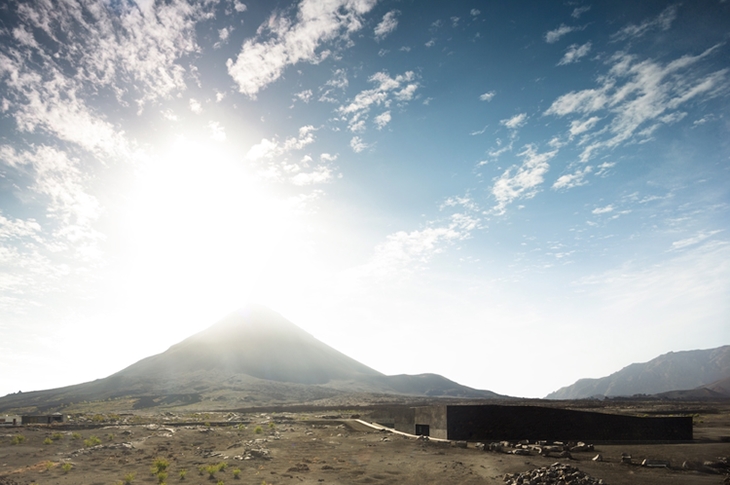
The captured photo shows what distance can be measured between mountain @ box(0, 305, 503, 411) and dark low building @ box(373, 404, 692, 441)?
236ft

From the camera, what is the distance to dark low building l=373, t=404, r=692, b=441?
26672mm

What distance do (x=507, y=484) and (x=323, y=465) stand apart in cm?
887

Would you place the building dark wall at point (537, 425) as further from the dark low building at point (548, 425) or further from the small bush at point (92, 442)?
the small bush at point (92, 442)

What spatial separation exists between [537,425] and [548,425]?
2.30 feet

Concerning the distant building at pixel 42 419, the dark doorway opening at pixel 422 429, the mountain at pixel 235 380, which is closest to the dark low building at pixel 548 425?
the dark doorway opening at pixel 422 429

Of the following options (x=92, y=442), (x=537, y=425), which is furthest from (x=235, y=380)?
(x=537, y=425)

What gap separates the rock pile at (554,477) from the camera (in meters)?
15.0

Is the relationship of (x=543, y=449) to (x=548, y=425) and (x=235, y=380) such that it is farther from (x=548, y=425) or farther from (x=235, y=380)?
(x=235, y=380)

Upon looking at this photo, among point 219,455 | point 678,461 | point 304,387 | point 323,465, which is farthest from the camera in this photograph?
point 304,387

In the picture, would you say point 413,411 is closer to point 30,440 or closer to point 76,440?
point 76,440

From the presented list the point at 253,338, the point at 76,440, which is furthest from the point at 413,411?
the point at 253,338

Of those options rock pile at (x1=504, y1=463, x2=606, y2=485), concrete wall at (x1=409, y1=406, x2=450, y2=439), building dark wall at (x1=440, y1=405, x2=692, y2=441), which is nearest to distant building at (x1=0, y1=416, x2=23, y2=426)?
concrete wall at (x1=409, y1=406, x2=450, y2=439)

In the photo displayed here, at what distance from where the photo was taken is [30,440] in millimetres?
28078

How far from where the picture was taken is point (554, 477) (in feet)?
50.8
